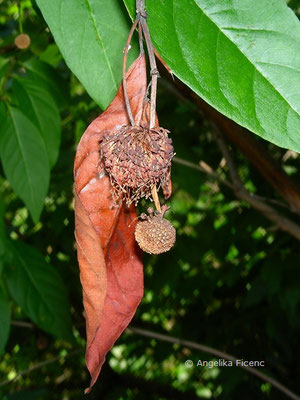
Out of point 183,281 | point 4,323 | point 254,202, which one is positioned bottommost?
point 183,281

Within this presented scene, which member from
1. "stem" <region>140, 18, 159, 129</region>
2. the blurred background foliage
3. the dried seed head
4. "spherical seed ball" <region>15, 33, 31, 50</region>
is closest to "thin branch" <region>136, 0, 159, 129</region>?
"stem" <region>140, 18, 159, 129</region>

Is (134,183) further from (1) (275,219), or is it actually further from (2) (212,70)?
(1) (275,219)

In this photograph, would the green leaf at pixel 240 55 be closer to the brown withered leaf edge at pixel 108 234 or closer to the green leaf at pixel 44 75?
the brown withered leaf edge at pixel 108 234

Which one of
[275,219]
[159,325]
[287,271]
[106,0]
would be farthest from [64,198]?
[106,0]

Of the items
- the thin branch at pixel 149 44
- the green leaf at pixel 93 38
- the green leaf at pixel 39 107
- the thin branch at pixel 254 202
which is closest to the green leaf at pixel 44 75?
the green leaf at pixel 39 107

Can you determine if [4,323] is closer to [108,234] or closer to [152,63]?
[108,234]

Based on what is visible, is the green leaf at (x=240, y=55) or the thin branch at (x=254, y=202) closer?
the green leaf at (x=240, y=55)

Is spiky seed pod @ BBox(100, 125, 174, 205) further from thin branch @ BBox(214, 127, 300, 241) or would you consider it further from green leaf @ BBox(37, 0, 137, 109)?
thin branch @ BBox(214, 127, 300, 241)

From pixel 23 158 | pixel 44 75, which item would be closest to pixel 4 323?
pixel 23 158
